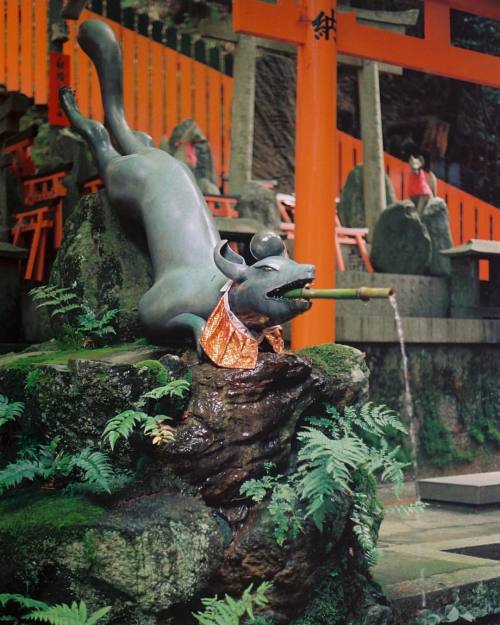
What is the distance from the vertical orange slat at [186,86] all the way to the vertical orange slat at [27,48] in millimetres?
2193

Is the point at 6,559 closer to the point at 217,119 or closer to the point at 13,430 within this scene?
the point at 13,430

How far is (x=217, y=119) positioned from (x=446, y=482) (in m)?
7.25

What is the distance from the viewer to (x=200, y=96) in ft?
44.6

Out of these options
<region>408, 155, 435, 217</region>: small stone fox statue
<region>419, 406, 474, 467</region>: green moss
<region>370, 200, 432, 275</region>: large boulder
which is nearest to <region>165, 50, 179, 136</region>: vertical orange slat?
<region>408, 155, 435, 217</region>: small stone fox statue

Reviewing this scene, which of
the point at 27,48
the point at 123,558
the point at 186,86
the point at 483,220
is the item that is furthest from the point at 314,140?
the point at 483,220

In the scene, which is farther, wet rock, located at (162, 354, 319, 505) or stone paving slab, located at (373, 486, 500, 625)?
stone paving slab, located at (373, 486, 500, 625)

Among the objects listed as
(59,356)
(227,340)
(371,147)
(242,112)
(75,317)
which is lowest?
(59,356)

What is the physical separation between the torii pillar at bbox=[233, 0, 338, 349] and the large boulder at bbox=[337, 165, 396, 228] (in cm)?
488

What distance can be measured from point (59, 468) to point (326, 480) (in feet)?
4.75

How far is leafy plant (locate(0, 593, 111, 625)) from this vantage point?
4.01 metres

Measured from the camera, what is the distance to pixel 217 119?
1385 cm

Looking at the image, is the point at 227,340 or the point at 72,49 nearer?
the point at 227,340

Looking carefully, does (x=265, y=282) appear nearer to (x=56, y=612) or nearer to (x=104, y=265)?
(x=104, y=265)

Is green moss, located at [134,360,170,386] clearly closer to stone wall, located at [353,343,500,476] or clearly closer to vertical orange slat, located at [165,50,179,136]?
stone wall, located at [353,343,500,476]
